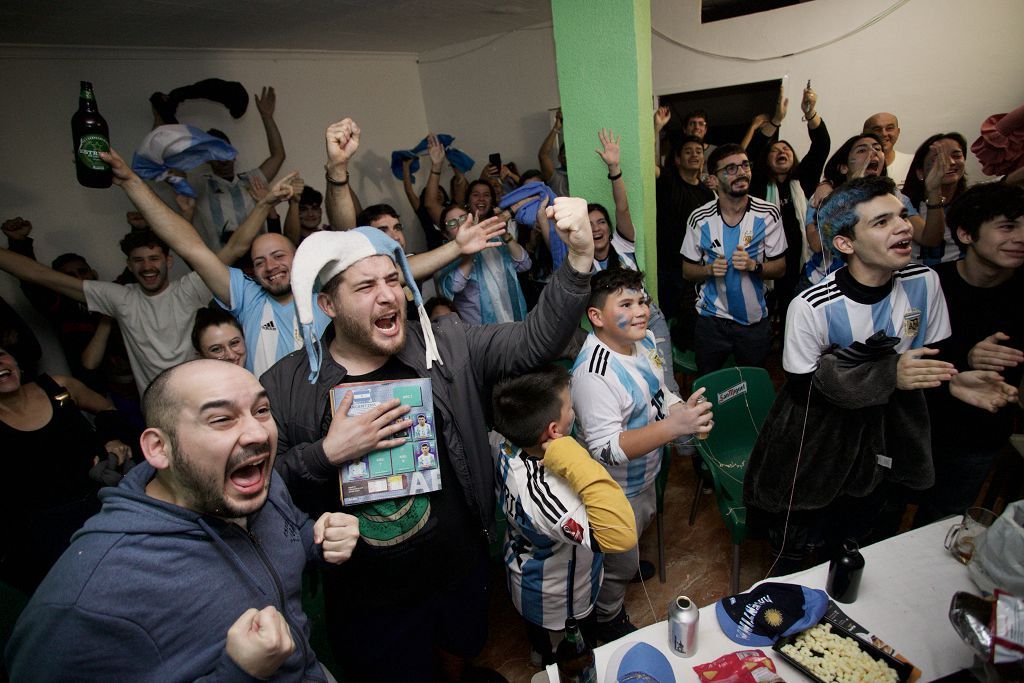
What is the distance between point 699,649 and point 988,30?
225 inches

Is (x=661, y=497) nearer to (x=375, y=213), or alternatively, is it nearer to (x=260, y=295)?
(x=375, y=213)

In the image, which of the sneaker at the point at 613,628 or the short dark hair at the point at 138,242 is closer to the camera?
the sneaker at the point at 613,628

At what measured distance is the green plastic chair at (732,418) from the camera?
8.41ft

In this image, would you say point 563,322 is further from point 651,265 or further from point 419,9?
point 419,9

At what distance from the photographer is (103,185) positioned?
239 centimetres

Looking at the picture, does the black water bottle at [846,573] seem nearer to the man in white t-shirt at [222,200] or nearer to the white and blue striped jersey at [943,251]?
the white and blue striped jersey at [943,251]

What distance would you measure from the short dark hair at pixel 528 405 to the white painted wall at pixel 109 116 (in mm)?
4549

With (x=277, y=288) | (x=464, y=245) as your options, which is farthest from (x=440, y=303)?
(x=277, y=288)

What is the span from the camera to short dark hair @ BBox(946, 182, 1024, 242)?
1.88 meters

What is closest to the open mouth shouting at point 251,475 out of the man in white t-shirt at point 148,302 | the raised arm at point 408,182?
the man in white t-shirt at point 148,302

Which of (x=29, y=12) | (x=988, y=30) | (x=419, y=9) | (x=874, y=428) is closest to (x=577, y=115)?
(x=874, y=428)

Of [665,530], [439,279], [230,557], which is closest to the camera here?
[230,557]

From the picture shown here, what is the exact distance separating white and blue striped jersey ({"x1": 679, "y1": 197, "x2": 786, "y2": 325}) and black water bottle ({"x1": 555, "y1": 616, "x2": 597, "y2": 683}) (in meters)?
2.46

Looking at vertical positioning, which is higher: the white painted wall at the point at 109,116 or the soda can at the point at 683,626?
the white painted wall at the point at 109,116
